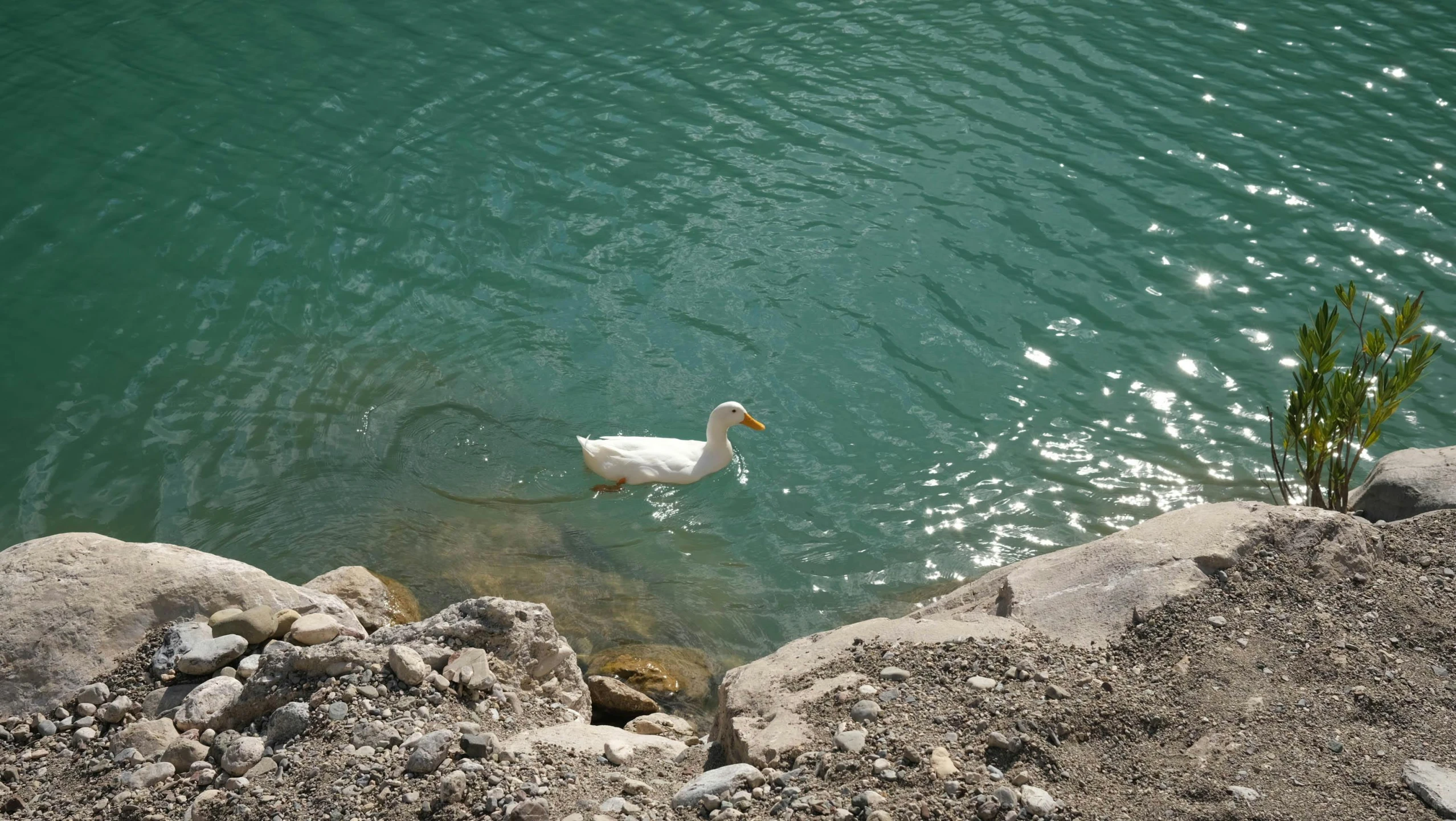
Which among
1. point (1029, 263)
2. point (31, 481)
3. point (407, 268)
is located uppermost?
point (1029, 263)

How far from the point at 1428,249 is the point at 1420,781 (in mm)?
A: 9237

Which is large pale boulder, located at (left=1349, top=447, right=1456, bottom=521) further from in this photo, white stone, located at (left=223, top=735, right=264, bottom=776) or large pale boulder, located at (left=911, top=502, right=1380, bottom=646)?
white stone, located at (left=223, top=735, right=264, bottom=776)

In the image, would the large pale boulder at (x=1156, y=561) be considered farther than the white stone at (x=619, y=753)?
Yes

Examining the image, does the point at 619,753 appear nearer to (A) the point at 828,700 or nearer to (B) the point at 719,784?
(B) the point at 719,784

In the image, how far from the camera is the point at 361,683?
5.30m

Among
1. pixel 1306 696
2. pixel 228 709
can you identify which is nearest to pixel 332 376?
pixel 228 709

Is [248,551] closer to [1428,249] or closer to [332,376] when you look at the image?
[332,376]

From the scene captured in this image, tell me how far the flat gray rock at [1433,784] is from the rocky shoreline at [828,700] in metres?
0.01

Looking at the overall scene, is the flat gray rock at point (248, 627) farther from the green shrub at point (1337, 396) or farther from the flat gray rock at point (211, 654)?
the green shrub at point (1337, 396)

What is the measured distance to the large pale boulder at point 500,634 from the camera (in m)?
5.82

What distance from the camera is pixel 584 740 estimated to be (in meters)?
5.15

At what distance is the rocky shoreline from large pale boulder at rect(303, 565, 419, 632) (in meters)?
0.58

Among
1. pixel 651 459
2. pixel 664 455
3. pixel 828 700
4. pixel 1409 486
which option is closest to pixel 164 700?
pixel 828 700

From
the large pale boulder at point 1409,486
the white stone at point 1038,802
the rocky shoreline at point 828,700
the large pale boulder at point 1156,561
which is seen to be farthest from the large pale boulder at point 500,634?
the large pale boulder at point 1409,486
